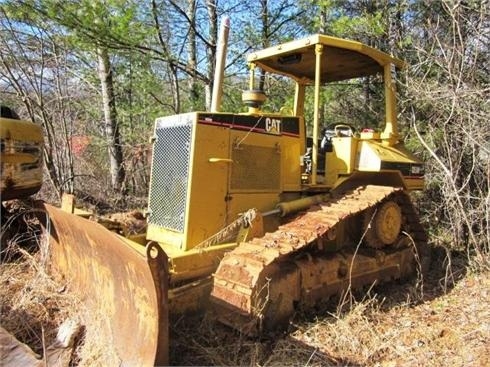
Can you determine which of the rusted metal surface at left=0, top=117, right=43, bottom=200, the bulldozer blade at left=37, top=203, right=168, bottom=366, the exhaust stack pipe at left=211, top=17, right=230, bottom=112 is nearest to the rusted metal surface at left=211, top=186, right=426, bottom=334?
the bulldozer blade at left=37, top=203, right=168, bottom=366

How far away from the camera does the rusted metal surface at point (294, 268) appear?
379cm

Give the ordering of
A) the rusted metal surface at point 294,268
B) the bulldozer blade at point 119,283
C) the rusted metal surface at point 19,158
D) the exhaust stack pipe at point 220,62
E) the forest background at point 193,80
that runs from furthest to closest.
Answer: the forest background at point 193,80 < the exhaust stack pipe at point 220,62 < the rusted metal surface at point 19,158 < the rusted metal surface at point 294,268 < the bulldozer blade at point 119,283

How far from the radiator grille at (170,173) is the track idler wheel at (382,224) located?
1.98 metres

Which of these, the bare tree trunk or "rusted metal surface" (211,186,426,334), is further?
the bare tree trunk

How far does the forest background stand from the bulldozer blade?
4.04 metres

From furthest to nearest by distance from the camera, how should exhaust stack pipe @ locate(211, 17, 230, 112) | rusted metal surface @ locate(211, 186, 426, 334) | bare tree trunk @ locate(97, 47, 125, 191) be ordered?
1. bare tree trunk @ locate(97, 47, 125, 191)
2. exhaust stack pipe @ locate(211, 17, 230, 112)
3. rusted metal surface @ locate(211, 186, 426, 334)

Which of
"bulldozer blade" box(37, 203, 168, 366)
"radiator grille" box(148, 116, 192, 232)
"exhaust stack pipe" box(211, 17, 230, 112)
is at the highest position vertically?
"exhaust stack pipe" box(211, 17, 230, 112)

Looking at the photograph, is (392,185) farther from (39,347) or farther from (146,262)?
(39,347)

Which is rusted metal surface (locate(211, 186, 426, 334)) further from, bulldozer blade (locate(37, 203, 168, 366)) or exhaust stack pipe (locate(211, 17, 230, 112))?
exhaust stack pipe (locate(211, 17, 230, 112))

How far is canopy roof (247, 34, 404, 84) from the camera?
5.02m

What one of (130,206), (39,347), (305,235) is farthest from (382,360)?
(130,206)

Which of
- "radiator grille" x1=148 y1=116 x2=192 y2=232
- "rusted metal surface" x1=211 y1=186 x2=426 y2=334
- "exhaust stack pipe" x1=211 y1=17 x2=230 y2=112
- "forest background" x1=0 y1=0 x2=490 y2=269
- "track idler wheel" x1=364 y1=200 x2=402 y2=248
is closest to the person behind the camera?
"rusted metal surface" x1=211 y1=186 x2=426 y2=334

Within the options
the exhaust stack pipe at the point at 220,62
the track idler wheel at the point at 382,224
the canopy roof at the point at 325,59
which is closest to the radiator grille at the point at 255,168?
the exhaust stack pipe at the point at 220,62

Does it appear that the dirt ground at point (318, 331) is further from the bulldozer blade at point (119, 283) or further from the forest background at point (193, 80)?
the forest background at point (193, 80)
